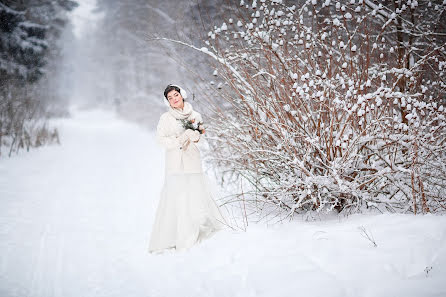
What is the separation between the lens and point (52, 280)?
2885 mm

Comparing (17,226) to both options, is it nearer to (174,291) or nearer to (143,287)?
(143,287)

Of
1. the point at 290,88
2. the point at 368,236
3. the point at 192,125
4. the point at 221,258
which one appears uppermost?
the point at 290,88

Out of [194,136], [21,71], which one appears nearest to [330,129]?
[194,136]

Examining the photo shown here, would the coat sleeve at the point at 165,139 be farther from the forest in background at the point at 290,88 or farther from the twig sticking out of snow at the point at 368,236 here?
the twig sticking out of snow at the point at 368,236

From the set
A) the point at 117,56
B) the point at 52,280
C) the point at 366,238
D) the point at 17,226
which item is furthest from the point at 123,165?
the point at 117,56

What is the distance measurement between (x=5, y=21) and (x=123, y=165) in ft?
22.8

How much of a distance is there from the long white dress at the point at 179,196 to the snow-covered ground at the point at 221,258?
0.56ft

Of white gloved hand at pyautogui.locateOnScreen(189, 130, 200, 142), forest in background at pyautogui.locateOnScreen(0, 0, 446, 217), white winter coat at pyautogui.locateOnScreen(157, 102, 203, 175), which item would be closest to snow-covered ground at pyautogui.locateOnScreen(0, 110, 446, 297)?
forest in background at pyautogui.locateOnScreen(0, 0, 446, 217)

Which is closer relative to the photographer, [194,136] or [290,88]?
[290,88]

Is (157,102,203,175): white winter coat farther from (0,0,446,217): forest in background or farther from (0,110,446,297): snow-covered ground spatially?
(0,110,446,297): snow-covered ground

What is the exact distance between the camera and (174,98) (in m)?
3.36

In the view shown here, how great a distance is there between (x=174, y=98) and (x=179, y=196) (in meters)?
1.10

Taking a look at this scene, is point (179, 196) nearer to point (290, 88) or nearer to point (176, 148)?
point (176, 148)

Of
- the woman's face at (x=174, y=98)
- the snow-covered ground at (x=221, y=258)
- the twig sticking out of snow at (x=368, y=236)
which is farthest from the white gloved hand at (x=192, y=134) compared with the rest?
the twig sticking out of snow at (x=368, y=236)
